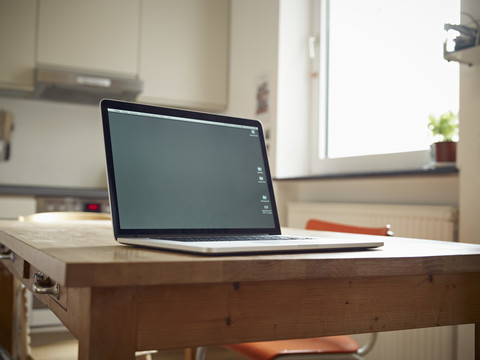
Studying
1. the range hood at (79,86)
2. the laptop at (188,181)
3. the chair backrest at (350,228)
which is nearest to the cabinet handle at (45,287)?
the laptop at (188,181)

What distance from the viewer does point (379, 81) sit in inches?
102

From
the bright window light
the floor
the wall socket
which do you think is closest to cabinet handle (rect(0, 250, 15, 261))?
the bright window light

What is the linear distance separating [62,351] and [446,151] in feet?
7.27

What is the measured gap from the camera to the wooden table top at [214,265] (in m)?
0.61

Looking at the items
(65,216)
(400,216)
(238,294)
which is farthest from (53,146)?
(238,294)

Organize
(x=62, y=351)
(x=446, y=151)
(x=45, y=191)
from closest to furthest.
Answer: (x=446, y=151), (x=62, y=351), (x=45, y=191)

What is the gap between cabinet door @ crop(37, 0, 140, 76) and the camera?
3.22 m

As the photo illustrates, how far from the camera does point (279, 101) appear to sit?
3035 millimetres

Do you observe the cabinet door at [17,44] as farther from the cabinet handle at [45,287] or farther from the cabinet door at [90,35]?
the cabinet handle at [45,287]

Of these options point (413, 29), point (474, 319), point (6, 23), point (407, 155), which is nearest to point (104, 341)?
point (474, 319)

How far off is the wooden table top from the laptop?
0.23 feet

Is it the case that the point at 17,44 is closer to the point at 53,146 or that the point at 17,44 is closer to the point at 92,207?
the point at 53,146

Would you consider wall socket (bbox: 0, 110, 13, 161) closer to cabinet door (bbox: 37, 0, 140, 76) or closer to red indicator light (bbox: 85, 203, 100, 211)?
cabinet door (bbox: 37, 0, 140, 76)

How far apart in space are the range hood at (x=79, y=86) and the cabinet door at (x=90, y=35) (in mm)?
75
